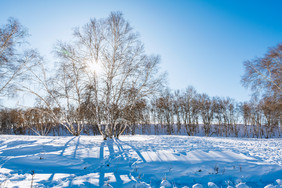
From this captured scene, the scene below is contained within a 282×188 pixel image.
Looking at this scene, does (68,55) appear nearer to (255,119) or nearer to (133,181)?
(133,181)

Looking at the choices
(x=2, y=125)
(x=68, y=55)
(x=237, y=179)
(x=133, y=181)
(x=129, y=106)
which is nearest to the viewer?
(x=133, y=181)

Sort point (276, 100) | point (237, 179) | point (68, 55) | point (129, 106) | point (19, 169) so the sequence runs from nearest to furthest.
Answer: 1. point (237, 179)
2. point (19, 169)
3. point (68, 55)
4. point (129, 106)
5. point (276, 100)

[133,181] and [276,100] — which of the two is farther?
[276,100]

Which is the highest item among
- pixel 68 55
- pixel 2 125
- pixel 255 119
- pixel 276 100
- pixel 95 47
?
pixel 95 47

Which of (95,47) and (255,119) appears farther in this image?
(255,119)

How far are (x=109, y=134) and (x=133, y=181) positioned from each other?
24.9ft

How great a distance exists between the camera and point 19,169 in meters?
3.87

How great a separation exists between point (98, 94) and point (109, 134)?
3.05 m

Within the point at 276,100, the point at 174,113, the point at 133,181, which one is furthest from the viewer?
the point at 174,113

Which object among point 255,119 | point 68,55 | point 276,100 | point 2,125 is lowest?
point 2,125

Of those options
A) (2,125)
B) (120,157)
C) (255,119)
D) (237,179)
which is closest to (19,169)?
(120,157)

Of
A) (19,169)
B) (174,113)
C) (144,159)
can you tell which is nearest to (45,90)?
(19,169)

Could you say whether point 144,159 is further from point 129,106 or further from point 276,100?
point 276,100

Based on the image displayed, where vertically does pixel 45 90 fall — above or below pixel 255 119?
above
